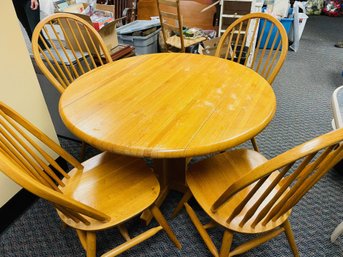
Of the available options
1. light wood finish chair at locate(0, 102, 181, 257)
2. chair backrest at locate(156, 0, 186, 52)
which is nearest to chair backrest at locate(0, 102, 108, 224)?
light wood finish chair at locate(0, 102, 181, 257)

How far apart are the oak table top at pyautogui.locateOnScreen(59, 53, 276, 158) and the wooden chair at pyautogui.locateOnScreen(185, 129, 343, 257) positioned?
7.9 inches

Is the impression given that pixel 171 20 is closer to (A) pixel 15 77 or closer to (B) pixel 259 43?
(B) pixel 259 43

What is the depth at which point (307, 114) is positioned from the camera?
239cm

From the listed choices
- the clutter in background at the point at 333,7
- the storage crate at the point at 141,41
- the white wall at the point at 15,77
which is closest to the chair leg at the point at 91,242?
the white wall at the point at 15,77

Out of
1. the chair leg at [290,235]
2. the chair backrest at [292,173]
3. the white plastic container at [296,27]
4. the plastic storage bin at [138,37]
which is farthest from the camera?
the white plastic container at [296,27]

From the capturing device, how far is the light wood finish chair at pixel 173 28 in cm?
251

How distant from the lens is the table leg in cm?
140

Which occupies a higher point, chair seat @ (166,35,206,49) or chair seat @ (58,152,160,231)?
chair seat @ (58,152,160,231)

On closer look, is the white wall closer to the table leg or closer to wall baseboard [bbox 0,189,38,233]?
wall baseboard [bbox 0,189,38,233]

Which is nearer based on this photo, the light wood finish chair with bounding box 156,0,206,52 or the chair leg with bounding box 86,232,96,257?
the chair leg with bounding box 86,232,96,257

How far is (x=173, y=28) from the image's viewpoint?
2693mm

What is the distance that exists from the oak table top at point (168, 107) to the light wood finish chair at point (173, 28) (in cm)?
132

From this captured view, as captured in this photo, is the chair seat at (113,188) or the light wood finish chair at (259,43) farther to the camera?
the light wood finish chair at (259,43)

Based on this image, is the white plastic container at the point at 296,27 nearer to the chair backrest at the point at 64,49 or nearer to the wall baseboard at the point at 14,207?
the chair backrest at the point at 64,49
